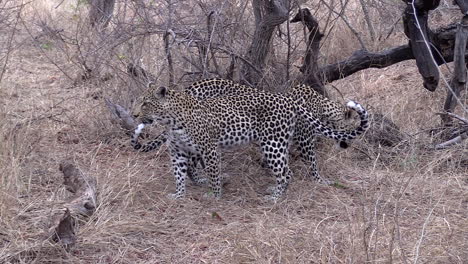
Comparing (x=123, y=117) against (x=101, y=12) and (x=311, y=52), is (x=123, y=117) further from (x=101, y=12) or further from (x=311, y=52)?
(x=311, y=52)

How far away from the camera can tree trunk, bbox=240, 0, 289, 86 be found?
7.00 meters

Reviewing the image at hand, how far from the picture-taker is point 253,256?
4852 millimetres

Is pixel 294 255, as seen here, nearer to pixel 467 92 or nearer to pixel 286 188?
pixel 286 188

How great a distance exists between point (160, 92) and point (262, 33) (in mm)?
1531

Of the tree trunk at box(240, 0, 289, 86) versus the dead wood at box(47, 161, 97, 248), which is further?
the tree trunk at box(240, 0, 289, 86)

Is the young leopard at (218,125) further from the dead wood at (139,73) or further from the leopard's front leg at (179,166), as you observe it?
the dead wood at (139,73)

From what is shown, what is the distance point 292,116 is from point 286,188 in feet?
2.08

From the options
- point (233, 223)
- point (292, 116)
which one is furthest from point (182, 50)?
point (233, 223)

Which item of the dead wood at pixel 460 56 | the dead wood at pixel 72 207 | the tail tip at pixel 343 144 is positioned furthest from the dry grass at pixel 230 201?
the dead wood at pixel 460 56

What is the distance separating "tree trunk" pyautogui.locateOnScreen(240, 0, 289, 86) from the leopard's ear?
4.71 ft

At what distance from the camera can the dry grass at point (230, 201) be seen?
4.92 meters

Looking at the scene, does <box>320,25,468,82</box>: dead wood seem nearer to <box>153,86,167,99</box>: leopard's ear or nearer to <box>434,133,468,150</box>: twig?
<box>434,133,468,150</box>: twig

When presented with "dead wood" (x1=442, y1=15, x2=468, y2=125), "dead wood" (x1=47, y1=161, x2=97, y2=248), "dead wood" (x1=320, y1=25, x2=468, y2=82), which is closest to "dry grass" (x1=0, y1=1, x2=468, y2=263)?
"dead wood" (x1=47, y1=161, x2=97, y2=248)

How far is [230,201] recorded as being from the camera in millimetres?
6387
